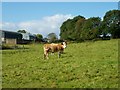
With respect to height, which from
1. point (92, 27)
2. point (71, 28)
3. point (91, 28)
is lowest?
point (91, 28)

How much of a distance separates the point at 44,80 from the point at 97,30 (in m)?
95.4

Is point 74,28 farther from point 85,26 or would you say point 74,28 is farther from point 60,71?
point 60,71

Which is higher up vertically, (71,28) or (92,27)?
(71,28)

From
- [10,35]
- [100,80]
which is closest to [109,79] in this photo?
[100,80]

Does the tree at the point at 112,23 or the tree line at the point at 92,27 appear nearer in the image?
the tree at the point at 112,23

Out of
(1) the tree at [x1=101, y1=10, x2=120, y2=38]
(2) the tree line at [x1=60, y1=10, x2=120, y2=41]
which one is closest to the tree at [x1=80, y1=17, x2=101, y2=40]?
(2) the tree line at [x1=60, y1=10, x2=120, y2=41]

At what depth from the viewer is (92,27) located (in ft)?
385

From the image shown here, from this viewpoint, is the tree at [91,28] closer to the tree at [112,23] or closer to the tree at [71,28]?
the tree at [112,23]

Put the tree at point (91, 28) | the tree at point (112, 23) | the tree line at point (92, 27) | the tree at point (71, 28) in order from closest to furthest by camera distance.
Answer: the tree at point (112, 23), the tree line at point (92, 27), the tree at point (91, 28), the tree at point (71, 28)

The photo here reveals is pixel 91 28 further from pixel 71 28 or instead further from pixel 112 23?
pixel 71 28

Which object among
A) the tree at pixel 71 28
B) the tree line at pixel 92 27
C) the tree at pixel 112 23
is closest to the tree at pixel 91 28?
the tree line at pixel 92 27

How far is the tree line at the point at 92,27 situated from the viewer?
10015cm

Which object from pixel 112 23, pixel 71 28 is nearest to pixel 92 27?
pixel 112 23

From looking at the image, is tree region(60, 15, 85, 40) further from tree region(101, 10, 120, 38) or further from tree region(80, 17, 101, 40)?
tree region(101, 10, 120, 38)
